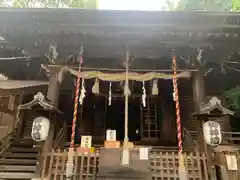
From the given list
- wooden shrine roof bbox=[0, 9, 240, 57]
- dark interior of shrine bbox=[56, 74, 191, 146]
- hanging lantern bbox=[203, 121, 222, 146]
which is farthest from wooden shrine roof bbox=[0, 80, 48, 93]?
hanging lantern bbox=[203, 121, 222, 146]

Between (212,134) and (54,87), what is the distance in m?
5.10

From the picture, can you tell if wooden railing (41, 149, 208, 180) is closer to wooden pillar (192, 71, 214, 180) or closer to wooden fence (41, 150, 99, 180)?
wooden fence (41, 150, 99, 180)

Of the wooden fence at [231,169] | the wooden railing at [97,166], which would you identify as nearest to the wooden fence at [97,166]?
the wooden railing at [97,166]

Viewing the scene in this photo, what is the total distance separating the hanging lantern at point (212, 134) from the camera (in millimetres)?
6949

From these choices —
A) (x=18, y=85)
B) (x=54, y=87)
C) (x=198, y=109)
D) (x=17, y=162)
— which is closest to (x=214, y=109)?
(x=198, y=109)

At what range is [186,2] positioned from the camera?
16891 mm

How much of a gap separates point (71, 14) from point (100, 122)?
5.47m

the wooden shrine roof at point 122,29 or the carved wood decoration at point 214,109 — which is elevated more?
the wooden shrine roof at point 122,29

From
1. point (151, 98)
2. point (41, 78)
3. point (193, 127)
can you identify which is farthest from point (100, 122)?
point (193, 127)

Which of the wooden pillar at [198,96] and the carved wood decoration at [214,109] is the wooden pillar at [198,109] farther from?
the carved wood decoration at [214,109]

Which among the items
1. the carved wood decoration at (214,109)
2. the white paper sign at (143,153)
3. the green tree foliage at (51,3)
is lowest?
the white paper sign at (143,153)

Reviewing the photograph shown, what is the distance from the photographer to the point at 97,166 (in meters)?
6.97

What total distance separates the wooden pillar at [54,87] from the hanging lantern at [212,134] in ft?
15.3

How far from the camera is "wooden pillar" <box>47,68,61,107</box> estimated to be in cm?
764
